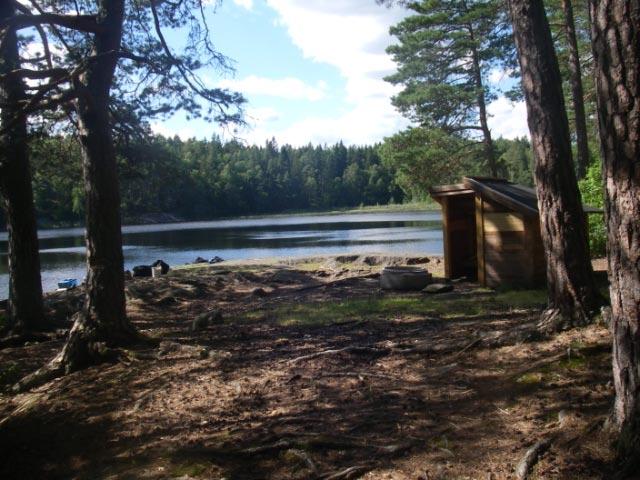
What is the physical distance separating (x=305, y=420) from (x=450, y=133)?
814 inches

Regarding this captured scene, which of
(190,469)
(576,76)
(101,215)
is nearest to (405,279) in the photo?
(101,215)

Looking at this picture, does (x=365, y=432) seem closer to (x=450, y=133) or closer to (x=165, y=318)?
(x=165, y=318)

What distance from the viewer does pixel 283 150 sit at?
144m

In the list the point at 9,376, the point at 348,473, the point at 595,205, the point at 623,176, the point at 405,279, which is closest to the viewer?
the point at 623,176

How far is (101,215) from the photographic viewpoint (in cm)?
662

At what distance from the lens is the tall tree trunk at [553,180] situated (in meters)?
5.25

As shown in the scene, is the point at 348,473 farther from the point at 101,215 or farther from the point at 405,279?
the point at 405,279

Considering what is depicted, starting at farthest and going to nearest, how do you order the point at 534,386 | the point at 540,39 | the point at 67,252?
the point at 67,252 → the point at 540,39 → the point at 534,386

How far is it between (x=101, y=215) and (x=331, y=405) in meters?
3.83

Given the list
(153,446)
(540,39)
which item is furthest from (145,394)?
(540,39)

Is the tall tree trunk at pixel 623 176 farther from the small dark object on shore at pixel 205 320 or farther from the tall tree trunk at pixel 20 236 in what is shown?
the tall tree trunk at pixel 20 236

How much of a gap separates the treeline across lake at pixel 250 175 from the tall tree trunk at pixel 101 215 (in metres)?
2.59

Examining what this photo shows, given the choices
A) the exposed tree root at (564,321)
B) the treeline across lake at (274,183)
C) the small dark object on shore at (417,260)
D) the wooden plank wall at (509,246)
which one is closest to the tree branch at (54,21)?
the exposed tree root at (564,321)

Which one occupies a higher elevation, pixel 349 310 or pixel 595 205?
pixel 595 205
